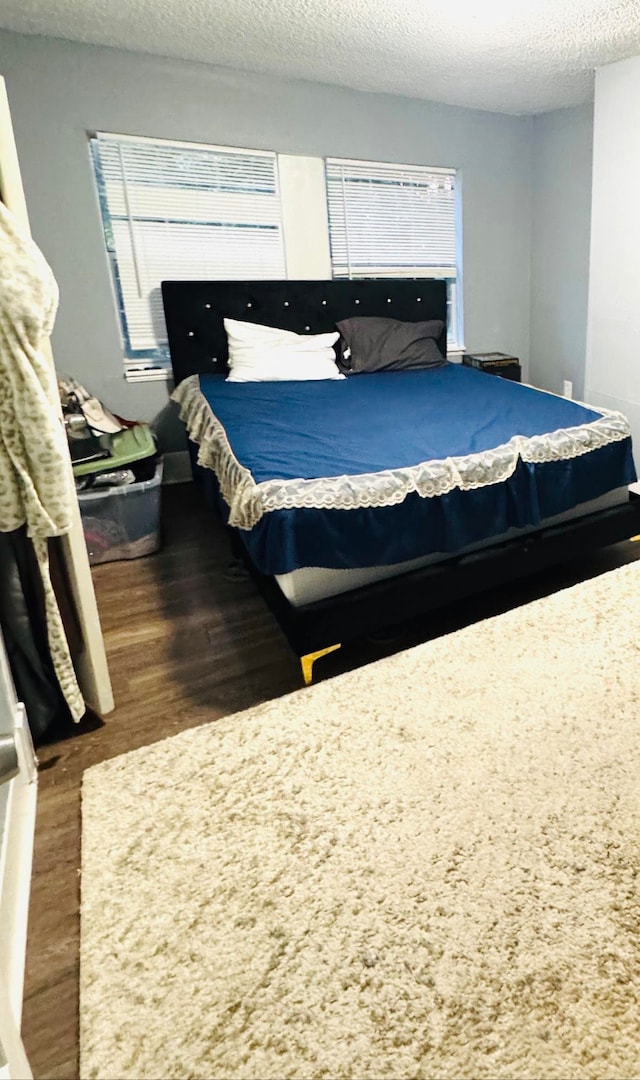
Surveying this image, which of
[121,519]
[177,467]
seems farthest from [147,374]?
[121,519]

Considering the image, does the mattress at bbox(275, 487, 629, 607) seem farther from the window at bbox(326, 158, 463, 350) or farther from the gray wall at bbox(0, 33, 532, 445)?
the window at bbox(326, 158, 463, 350)

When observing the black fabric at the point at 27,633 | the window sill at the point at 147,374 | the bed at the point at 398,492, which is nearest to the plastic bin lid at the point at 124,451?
the bed at the point at 398,492

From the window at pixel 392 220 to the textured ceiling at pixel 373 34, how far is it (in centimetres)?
50

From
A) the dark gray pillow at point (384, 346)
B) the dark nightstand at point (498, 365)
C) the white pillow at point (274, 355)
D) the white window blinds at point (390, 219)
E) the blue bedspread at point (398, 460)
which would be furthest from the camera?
the dark nightstand at point (498, 365)

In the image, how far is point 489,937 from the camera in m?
1.16

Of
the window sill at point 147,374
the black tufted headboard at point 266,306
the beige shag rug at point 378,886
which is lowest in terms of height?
the beige shag rug at point 378,886

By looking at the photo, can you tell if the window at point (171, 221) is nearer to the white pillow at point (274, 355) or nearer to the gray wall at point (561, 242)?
the white pillow at point (274, 355)

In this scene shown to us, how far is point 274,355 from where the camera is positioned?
11.6 ft

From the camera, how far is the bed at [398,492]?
1.83 m

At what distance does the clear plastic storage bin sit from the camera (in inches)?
107

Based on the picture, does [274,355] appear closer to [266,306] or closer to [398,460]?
[266,306]

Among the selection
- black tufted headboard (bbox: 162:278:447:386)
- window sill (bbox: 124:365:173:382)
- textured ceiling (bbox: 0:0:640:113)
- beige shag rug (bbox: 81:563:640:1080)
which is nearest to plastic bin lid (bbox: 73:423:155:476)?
window sill (bbox: 124:365:173:382)

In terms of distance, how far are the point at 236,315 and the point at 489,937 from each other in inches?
133

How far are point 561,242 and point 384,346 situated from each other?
66.4 inches
